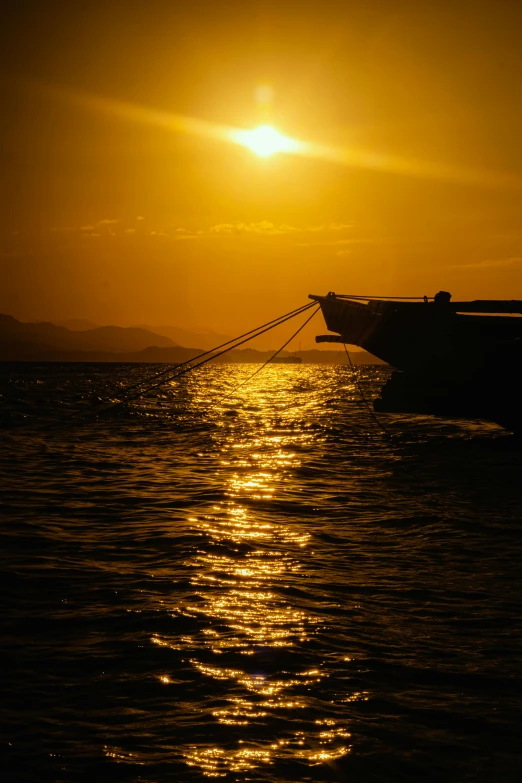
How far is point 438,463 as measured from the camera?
72.9 ft

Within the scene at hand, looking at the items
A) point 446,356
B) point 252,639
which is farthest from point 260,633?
point 446,356

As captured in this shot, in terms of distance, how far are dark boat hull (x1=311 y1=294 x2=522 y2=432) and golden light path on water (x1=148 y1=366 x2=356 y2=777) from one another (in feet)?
25.7

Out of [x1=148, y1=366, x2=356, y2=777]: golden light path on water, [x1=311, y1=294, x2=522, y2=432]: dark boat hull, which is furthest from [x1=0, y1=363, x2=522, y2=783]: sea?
[x1=311, y1=294, x2=522, y2=432]: dark boat hull

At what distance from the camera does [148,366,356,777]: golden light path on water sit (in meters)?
5.37

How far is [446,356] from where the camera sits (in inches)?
813

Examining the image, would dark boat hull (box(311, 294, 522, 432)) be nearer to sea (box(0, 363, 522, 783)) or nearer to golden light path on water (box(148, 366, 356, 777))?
sea (box(0, 363, 522, 783))

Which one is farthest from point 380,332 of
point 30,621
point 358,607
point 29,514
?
point 30,621

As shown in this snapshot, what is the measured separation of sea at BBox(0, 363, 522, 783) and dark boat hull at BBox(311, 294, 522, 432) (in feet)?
13.9

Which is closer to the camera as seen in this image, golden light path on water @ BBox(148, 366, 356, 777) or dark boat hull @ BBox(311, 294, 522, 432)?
golden light path on water @ BBox(148, 366, 356, 777)

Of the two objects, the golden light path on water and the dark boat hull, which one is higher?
the dark boat hull

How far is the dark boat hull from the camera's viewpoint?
67.1ft

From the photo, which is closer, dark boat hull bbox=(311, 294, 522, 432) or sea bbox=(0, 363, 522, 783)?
sea bbox=(0, 363, 522, 783)

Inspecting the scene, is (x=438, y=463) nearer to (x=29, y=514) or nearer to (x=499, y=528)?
(x=499, y=528)

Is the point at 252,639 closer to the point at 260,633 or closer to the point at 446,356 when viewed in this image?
the point at 260,633
